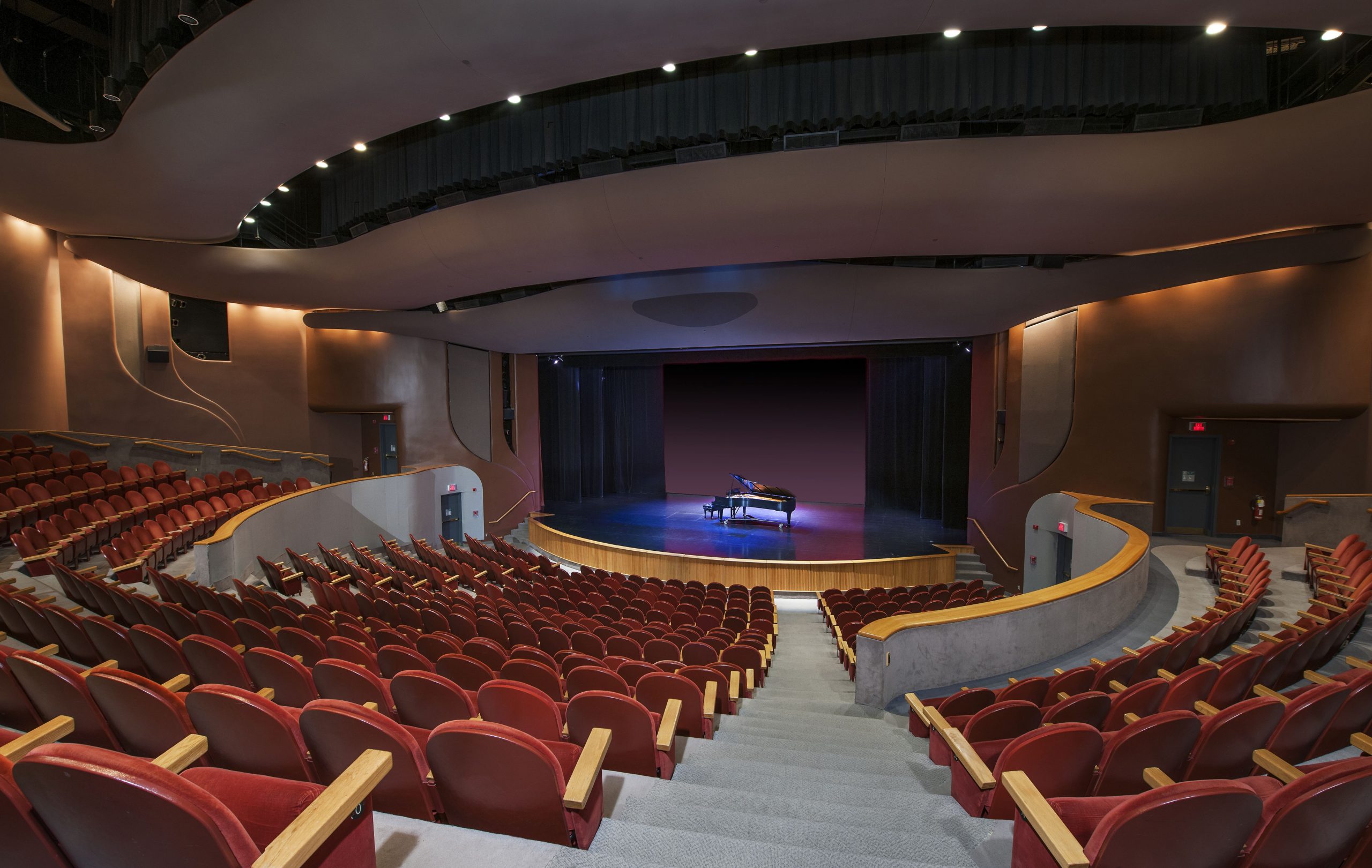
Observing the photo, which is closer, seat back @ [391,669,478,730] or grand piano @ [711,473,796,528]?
seat back @ [391,669,478,730]

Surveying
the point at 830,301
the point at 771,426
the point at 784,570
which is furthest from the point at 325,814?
the point at 771,426

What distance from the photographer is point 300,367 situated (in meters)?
14.5

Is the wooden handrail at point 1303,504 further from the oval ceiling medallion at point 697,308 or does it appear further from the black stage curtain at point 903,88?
the oval ceiling medallion at point 697,308

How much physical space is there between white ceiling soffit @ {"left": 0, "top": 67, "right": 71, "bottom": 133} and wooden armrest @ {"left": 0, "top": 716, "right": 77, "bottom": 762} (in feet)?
34.2

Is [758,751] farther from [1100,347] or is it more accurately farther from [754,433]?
[754,433]

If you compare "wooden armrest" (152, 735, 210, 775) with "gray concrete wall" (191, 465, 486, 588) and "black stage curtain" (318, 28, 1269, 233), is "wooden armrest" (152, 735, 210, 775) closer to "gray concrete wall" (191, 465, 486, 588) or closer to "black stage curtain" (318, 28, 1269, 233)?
"gray concrete wall" (191, 465, 486, 588)

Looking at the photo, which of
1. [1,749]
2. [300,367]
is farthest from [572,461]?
[1,749]

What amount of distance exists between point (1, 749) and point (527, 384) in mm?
16041

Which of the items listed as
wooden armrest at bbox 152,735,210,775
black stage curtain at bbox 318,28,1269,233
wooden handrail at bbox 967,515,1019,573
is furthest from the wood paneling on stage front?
wooden armrest at bbox 152,735,210,775

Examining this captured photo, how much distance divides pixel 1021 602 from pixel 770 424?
13148 mm

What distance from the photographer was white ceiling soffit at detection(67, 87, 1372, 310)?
6.28 m

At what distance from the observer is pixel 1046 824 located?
145cm

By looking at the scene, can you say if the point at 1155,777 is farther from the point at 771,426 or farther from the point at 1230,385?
the point at 771,426

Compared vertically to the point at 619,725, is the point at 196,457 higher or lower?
higher
